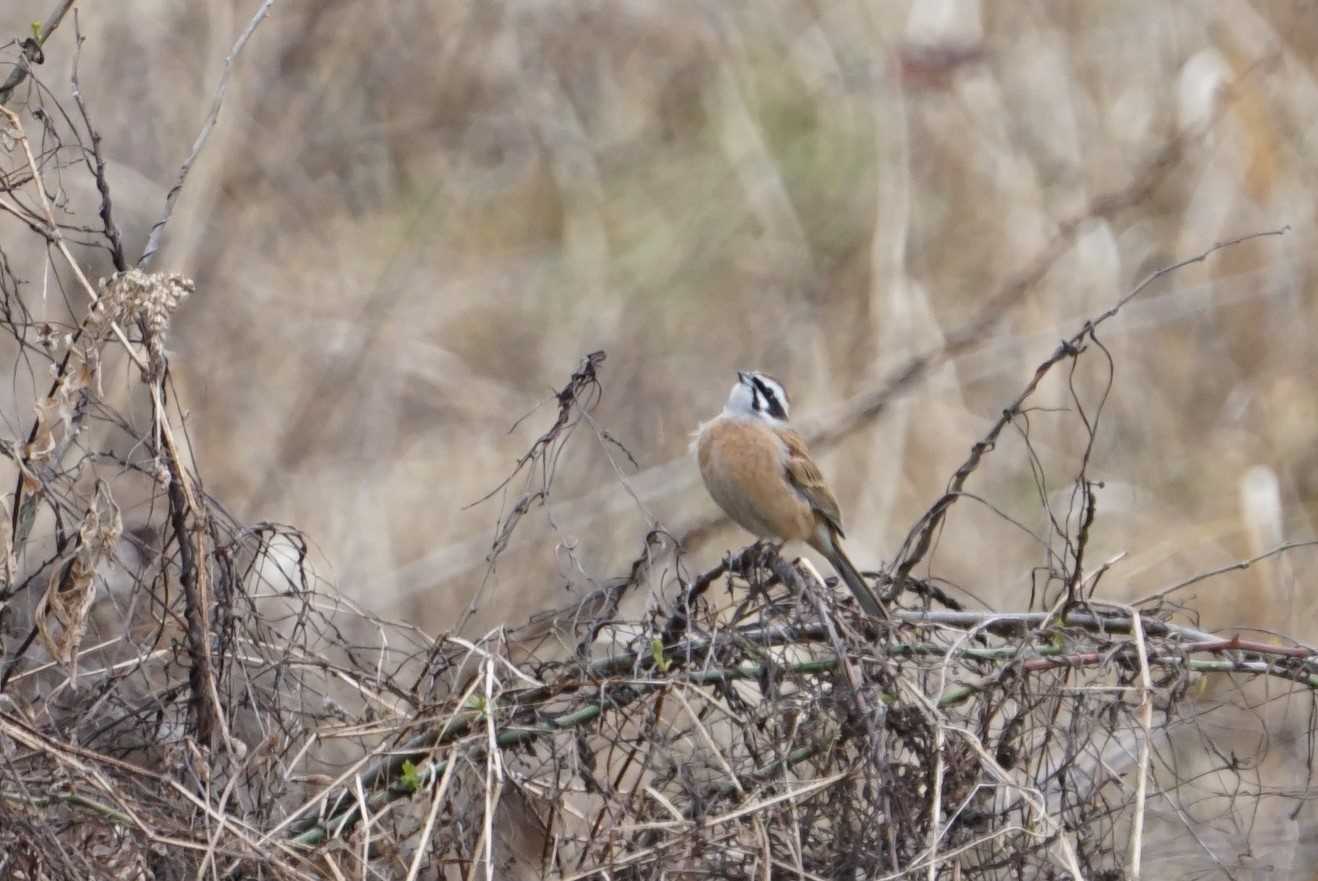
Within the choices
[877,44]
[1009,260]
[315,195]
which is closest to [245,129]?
[315,195]

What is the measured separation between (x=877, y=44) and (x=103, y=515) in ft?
19.1

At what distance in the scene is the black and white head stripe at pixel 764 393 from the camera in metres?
5.37

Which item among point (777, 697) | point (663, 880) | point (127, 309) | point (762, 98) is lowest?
point (663, 880)

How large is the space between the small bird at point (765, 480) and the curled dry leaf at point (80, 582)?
2569mm

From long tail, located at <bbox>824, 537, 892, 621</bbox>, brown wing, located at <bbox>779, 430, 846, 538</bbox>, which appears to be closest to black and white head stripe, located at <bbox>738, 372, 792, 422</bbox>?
brown wing, located at <bbox>779, 430, 846, 538</bbox>

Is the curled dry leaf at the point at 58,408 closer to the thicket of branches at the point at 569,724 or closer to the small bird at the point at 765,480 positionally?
the thicket of branches at the point at 569,724

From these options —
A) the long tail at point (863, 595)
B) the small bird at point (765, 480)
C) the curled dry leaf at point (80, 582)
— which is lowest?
the curled dry leaf at point (80, 582)

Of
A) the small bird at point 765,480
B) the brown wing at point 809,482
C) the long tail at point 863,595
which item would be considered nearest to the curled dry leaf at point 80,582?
the long tail at point 863,595

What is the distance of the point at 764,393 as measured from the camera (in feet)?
17.7

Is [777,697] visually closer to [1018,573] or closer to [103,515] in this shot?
[103,515]

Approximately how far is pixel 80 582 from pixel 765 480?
2.66m

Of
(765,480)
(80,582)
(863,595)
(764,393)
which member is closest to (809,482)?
(765,480)

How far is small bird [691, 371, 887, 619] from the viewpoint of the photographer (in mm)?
5125

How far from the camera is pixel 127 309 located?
9.13ft
